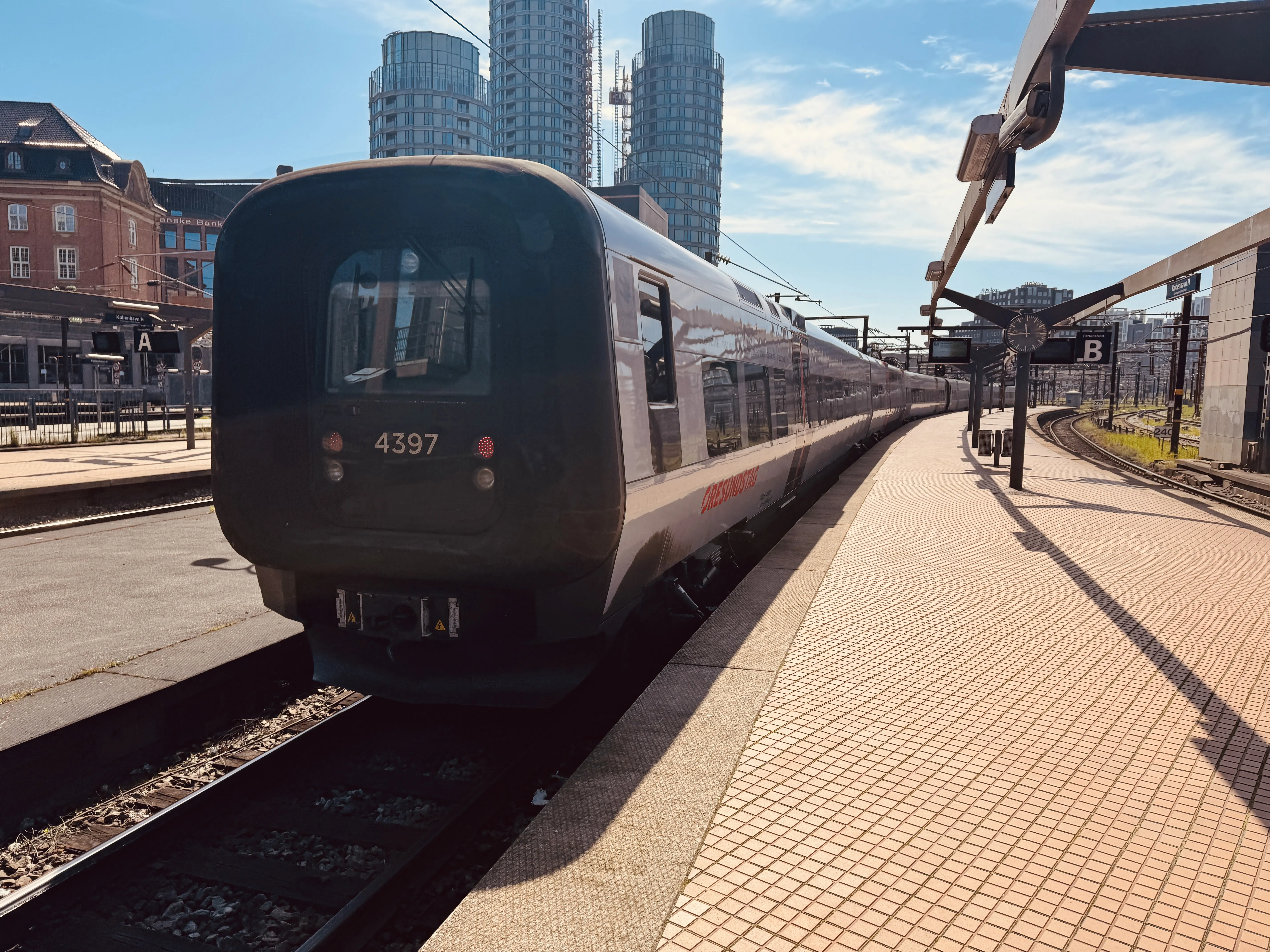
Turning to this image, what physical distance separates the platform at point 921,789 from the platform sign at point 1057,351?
7.55 meters

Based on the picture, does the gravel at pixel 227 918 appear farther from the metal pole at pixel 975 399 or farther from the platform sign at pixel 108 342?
the metal pole at pixel 975 399

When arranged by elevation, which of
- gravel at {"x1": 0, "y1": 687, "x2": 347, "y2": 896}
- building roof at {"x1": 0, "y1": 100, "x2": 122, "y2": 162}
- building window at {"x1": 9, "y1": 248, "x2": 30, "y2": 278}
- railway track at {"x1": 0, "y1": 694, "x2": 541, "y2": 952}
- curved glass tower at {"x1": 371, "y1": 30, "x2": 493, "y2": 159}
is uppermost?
curved glass tower at {"x1": 371, "y1": 30, "x2": 493, "y2": 159}

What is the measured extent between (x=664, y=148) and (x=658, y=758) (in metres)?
149

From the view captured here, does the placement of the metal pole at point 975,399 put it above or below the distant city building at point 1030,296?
below

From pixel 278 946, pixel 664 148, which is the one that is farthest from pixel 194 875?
pixel 664 148

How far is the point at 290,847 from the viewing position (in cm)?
379

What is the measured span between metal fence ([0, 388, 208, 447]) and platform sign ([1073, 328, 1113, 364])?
20248mm

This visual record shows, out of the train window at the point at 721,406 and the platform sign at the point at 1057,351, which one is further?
the platform sign at the point at 1057,351

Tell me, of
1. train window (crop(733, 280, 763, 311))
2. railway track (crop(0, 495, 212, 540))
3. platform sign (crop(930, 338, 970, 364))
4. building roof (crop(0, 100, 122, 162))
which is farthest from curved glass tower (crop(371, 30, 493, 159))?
train window (crop(733, 280, 763, 311))

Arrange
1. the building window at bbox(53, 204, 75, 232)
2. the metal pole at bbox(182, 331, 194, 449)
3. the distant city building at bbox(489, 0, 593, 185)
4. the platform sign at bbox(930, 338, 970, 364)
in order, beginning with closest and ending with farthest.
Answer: the platform sign at bbox(930, 338, 970, 364), the metal pole at bbox(182, 331, 194, 449), the building window at bbox(53, 204, 75, 232), the distant city building at bbox(489, 0, 593, 185)

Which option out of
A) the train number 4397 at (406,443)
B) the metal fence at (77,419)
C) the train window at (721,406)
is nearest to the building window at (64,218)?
the metal fence at (77,419)

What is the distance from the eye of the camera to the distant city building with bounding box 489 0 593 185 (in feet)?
423

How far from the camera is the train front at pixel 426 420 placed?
4.16 m

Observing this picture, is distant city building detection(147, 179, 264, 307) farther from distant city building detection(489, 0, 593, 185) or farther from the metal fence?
distant city building detection(489, 0, 593, 185)
